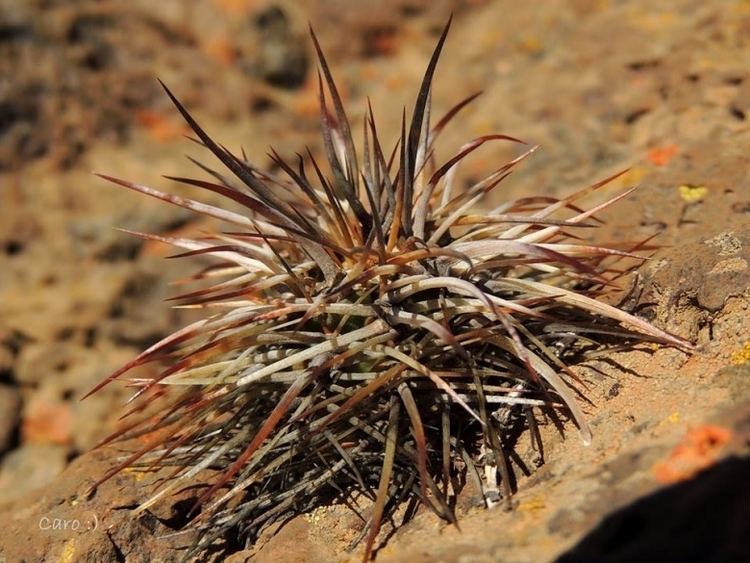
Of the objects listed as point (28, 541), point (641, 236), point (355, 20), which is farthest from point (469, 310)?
point (355, 20)

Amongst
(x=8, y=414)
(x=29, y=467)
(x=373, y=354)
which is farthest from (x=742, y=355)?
(x=8, y=414)

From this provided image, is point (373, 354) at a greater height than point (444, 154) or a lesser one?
lesser

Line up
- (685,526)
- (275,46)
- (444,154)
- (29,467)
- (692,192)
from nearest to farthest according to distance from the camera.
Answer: (685,526)
(692,192)
(29,467)
(444,154)
(275,46)

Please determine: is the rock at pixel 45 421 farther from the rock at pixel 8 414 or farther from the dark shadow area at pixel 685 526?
the dark shadow area at pixel 685 526

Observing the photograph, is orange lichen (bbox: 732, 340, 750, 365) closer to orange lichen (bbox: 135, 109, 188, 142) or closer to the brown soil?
the brown soil

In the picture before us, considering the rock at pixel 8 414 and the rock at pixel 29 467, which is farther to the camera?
the rock at pixel 8 414

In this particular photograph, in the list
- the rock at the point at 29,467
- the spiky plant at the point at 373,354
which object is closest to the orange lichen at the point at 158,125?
the rock at the point at 29,467

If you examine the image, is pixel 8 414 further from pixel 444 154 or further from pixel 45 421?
pixel 444 154

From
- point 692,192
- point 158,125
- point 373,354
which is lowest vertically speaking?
point 692,192
